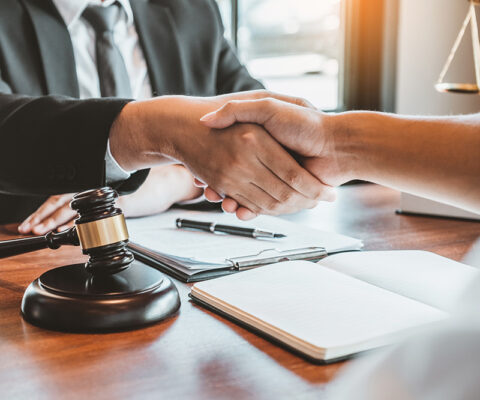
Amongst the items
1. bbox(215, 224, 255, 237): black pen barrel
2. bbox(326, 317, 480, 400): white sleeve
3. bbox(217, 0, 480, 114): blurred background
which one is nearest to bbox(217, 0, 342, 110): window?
bbox(217, 0, 480, 114): blurred background

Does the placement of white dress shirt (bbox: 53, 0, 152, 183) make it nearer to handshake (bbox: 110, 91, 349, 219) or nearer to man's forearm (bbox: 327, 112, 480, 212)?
handshake (bbox: 110, 91, 349, 219)

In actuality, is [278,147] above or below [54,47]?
below

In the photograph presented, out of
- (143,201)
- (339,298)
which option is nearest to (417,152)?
(339,298)

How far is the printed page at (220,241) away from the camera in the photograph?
94cm

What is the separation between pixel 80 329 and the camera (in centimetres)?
65

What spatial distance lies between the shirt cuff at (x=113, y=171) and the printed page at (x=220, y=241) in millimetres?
101

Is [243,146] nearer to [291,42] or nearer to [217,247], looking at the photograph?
[217,247]

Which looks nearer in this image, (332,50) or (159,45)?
(159,45)

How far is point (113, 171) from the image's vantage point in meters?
1.13

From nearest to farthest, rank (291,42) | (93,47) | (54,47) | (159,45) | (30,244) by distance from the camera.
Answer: (30,244) → (54,47) → (93,47) → (159,45) → (291,42)

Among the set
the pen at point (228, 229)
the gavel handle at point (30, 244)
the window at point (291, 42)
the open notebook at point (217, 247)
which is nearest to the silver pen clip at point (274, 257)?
the open notebook at point (217, 247)

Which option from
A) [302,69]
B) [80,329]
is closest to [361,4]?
[302,69]

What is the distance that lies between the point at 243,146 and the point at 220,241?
171 mm

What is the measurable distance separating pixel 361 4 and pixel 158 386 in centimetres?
214
